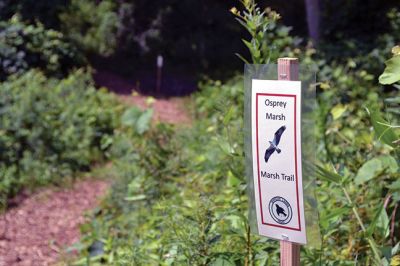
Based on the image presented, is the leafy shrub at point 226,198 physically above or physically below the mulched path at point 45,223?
above

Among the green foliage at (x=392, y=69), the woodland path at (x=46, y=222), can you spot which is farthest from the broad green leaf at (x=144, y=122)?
the green foliage at (x=392, y=69)

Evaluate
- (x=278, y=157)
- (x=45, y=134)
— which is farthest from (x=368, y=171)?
(x=45, y=134)

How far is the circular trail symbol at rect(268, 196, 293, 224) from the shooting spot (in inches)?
74.5

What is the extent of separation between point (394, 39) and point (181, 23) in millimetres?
5817

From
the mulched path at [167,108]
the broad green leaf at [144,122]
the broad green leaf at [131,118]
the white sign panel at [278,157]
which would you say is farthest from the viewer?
the mulched path at [167,108]

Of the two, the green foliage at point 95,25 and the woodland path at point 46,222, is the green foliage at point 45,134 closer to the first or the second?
Result: the woodland path at point 46,222

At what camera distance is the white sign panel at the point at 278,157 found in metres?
1.83

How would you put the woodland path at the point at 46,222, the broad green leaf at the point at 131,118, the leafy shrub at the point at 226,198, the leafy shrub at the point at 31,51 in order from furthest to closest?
the leafy shrub at the point at 31,51 < the broad green leaf at the point at 131,118 < the woodland path at the point at 46,222 < the leafy shrub at the point at 226,198

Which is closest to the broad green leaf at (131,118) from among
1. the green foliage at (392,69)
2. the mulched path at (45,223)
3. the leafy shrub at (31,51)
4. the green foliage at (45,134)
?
the green foliage at (45,134)

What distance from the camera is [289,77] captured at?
1.86 meters

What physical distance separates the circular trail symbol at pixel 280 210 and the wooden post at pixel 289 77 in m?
0.08

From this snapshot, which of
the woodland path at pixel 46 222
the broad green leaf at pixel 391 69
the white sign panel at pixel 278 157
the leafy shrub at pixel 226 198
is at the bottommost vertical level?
the woodland path at pixel 46 222

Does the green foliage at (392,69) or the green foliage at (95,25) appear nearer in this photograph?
the green foliage at (392,69)

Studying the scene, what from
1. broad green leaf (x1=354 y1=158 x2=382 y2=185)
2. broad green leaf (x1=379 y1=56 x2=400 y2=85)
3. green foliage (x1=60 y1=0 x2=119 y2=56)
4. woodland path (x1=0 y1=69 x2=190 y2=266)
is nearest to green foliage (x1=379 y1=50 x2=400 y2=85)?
broad green leaf (x1=379 y1=56 x2=400 y2=85)
